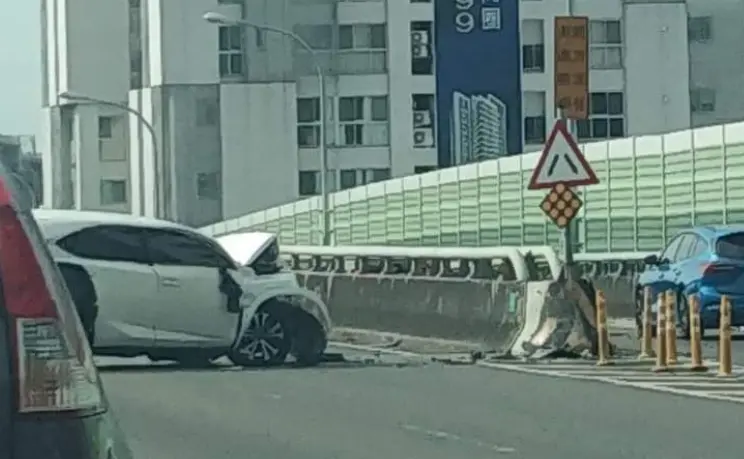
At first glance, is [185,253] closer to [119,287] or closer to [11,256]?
[119,287]

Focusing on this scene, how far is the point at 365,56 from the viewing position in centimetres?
7738

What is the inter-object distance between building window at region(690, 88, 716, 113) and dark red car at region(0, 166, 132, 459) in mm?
78788

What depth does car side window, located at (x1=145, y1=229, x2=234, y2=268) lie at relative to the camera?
19.7 metres

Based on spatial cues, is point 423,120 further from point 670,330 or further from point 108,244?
point 108,244

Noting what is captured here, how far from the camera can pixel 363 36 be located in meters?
77.6

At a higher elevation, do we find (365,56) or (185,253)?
(365,56)

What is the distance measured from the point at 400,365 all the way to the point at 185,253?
2.67 metres

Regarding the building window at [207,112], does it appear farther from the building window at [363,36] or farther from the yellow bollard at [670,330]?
the yellow bollard at [670,330]

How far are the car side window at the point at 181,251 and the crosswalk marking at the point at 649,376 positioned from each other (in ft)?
10.4

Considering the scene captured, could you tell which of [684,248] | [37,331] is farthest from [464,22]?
[37,331]

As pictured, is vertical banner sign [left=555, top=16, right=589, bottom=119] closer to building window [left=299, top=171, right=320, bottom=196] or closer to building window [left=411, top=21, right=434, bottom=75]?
building window [left=411, top=21, right=434, bottom=75]

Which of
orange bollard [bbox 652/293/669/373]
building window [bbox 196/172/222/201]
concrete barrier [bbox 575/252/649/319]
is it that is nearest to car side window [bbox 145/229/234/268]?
orange bollard [bbox 652/293/669/373]

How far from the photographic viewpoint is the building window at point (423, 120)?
76.6 meters

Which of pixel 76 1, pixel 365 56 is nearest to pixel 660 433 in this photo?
pixel 365 56
